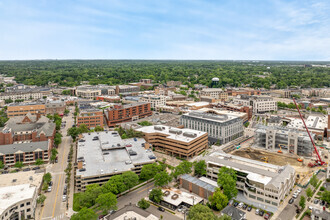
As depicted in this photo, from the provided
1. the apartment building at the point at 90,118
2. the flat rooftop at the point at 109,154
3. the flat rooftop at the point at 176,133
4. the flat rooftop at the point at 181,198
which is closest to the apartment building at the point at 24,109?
the apartment building at the point at 90,118

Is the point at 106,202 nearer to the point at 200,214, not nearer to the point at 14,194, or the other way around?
the point at 200,214

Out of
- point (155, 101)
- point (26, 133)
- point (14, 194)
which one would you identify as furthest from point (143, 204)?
point (155, 101)

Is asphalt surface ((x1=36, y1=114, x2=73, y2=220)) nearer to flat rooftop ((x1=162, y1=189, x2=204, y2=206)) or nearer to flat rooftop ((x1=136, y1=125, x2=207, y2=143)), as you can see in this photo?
flat rooftop ((x1=162, y1=189, x2=204, y2=206))

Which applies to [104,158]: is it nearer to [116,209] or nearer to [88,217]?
[116,209]

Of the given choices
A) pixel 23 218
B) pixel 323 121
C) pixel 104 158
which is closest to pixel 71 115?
pixel 104 158

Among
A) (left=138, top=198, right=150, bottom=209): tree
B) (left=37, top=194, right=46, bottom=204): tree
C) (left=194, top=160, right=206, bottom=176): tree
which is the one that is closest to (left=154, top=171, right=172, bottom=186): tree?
(left=138, top=198, right=150, bottom=209): tree

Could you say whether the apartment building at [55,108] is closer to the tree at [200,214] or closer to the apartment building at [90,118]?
the apartment building at [90,118]
